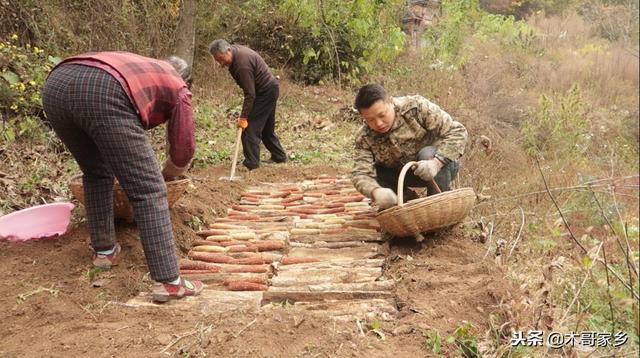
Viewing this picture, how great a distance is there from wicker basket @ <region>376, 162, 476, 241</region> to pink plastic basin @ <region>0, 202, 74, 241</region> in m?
2.09

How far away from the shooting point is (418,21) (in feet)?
46.7

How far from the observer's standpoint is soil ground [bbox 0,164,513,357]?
2.21m

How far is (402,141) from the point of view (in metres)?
3.82

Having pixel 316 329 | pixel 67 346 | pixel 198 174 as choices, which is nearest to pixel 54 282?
pixel 67 346

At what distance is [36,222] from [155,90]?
4.79ft

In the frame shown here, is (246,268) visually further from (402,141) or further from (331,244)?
(402,141)

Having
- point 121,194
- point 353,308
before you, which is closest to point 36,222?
point 121,194

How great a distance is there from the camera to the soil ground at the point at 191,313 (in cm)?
221

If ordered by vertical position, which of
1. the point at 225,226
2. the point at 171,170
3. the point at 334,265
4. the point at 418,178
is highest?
the point at 171,170

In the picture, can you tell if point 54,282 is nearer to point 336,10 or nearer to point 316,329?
point 316,329

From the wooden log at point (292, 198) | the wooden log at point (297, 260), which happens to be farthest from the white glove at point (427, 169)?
the wooden log at point (292, 198)

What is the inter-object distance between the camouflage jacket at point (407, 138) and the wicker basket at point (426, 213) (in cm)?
37

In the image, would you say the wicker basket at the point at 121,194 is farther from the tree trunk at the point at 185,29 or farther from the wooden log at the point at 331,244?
the tree trunk at the point at 185,29

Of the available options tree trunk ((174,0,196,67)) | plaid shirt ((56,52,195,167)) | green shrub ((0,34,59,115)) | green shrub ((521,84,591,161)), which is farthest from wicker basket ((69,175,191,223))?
green shrub ((521,84,591,161))
